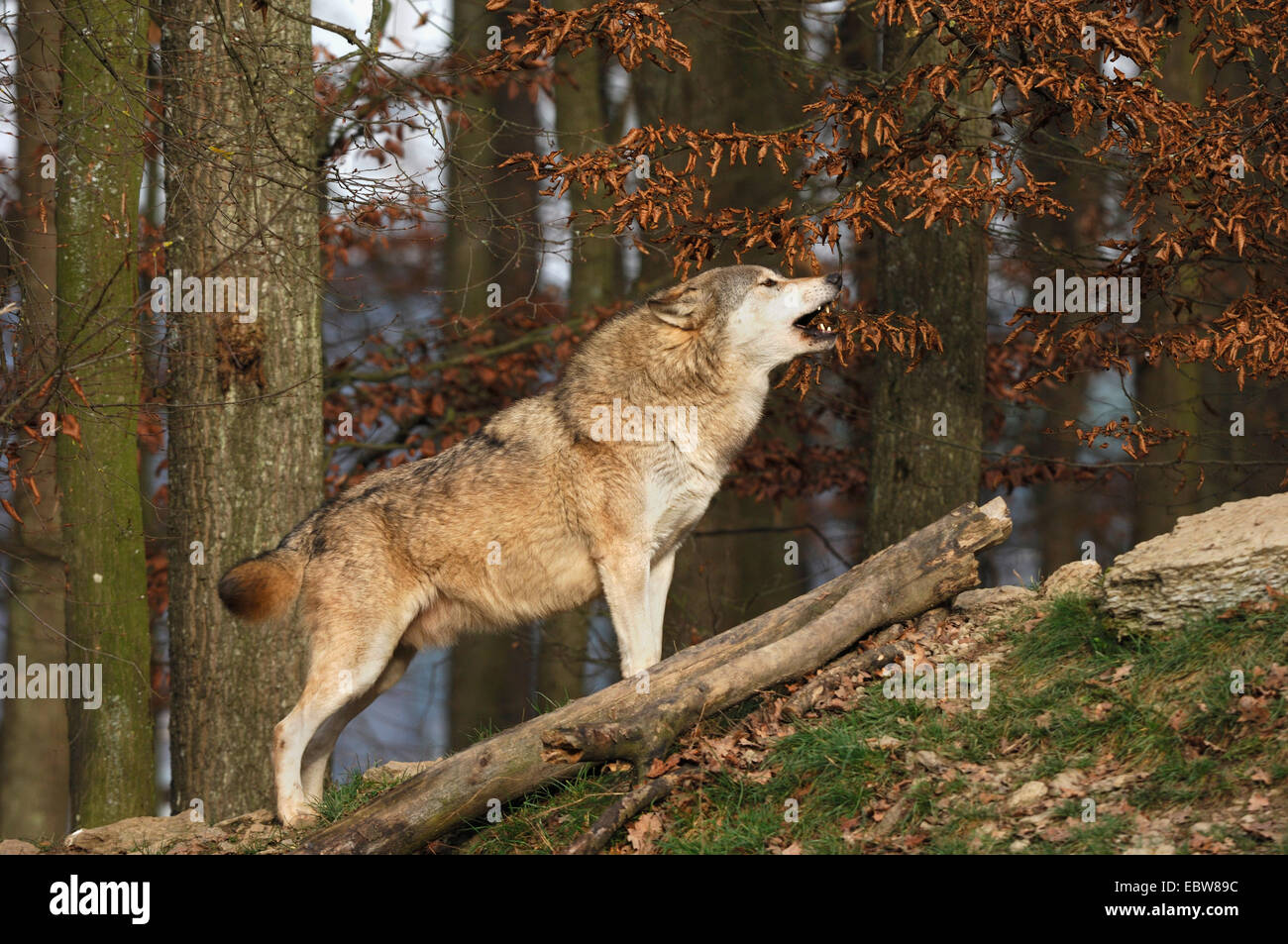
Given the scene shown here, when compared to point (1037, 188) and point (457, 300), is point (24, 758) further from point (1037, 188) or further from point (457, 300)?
point (1037, 188)

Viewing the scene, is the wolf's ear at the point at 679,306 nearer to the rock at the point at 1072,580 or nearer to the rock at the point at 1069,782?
the rock at the point at 1072,580

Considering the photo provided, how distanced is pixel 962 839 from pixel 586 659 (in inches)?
315

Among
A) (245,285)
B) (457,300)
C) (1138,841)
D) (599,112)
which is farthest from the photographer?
(457,300)

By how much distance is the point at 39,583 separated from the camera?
8.34 meters

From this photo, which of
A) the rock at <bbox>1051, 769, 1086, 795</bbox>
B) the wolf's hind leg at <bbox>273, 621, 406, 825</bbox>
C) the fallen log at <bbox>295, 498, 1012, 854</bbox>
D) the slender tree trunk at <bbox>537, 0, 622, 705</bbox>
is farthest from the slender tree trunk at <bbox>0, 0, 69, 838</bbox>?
the rock at <bbox>1051, 769, 1086, 795</bbox>

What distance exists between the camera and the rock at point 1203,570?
225 inches

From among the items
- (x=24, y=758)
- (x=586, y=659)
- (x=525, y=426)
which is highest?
(x=525, y=426)

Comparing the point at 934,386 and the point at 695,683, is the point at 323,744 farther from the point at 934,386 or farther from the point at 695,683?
the point at 934,386

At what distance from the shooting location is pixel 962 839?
504 centimetres

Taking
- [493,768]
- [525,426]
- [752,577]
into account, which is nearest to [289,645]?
[525,426]

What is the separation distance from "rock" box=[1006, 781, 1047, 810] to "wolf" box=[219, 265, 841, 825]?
238cm

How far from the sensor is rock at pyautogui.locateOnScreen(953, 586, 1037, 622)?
6.96 metres

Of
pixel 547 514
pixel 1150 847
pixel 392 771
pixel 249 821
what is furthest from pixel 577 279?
pixel 1150 847

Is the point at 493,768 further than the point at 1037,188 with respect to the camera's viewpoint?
No
